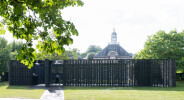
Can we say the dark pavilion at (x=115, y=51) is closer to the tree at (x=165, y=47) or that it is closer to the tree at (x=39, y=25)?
the tree at (x=165, y=47)

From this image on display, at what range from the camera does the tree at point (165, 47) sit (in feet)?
76.6

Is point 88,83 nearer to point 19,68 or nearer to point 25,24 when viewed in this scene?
point 19,68

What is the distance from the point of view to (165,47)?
76.3ft

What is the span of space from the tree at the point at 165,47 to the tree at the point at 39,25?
18.1 m

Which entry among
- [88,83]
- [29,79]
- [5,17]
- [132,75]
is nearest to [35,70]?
[29,79]

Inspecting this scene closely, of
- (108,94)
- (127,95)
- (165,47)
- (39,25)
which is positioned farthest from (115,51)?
(39,25)

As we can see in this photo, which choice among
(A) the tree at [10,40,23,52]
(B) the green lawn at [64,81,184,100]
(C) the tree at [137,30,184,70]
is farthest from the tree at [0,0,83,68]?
(A) the tree at [10,40,23,52]

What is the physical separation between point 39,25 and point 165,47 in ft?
61.5

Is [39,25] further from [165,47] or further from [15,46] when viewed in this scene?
[15,46]

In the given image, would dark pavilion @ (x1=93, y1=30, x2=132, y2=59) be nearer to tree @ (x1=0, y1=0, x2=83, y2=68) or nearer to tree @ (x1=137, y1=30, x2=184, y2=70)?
tree @ (x1=137, y1=30, x2=184, y2=70)

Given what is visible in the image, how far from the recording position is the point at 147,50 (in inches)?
947

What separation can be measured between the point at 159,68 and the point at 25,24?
1398 cm

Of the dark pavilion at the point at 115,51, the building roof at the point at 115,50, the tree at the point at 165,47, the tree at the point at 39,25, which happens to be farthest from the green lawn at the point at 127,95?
the building roof at the point at 115,50

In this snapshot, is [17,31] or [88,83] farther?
[88,83]
